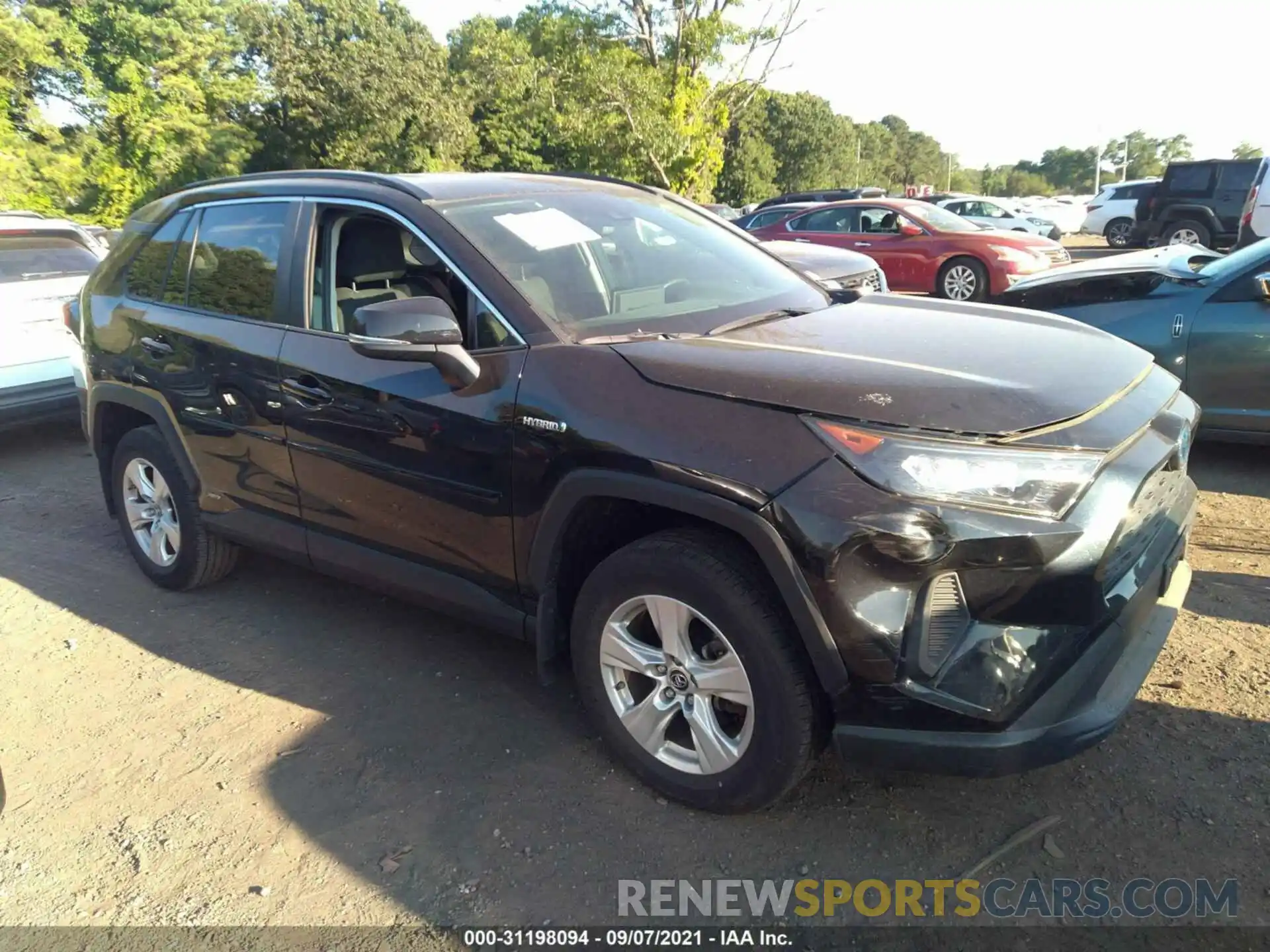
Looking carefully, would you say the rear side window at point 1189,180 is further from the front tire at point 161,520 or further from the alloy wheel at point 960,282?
the front tire at point 161,520

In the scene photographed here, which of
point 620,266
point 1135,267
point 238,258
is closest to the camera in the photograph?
point 620,266

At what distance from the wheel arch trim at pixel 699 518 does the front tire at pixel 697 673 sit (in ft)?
0.26

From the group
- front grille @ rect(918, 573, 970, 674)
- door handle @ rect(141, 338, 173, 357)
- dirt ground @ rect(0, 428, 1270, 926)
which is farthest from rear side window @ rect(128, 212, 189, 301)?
front grille @ rect(918, 573, 970, 674)

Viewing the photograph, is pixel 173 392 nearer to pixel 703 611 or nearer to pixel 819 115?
pixel 703 611

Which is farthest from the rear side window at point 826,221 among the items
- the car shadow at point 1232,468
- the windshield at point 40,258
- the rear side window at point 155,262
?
the rear side window at point 155,262

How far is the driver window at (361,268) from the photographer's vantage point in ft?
11.2

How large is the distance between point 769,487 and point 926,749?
74cm

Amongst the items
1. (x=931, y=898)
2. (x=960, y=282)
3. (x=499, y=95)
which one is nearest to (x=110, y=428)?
(x=931, y=898)

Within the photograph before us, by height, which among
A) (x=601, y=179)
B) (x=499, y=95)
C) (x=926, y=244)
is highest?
(x=499, y=95)

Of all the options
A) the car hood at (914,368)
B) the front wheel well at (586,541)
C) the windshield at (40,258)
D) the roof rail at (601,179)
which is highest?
the roof rail at (601,179)

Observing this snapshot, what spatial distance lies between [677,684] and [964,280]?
11103mm

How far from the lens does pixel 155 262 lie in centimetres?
427

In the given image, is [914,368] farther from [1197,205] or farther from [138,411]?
[1197,205]

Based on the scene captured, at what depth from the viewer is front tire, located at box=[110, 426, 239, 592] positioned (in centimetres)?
420
